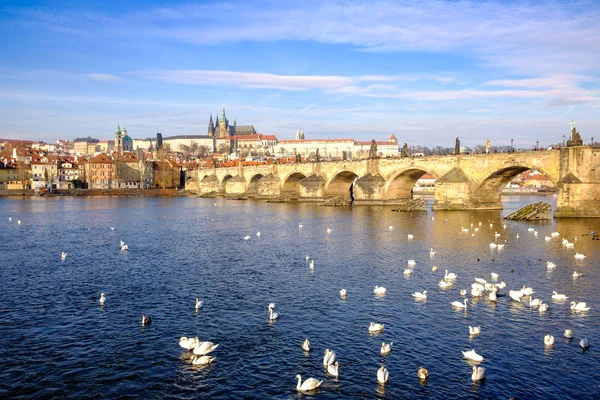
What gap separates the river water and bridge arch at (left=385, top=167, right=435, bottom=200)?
32954 millimetres

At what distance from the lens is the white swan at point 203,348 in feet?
45.5

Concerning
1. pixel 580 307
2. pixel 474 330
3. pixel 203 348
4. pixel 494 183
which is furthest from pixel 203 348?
pixel 494 183

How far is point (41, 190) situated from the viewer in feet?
367

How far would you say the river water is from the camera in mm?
12586

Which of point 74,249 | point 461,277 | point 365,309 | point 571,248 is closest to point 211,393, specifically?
point 365,309

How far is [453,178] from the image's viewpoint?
57.3m

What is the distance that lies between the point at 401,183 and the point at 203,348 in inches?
2306

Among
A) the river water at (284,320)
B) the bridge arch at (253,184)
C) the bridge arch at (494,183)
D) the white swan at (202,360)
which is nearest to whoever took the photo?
the river water at (284,320)

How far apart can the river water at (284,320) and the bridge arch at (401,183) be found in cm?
3295

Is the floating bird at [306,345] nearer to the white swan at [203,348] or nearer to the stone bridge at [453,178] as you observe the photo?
the white swan at [203,348]

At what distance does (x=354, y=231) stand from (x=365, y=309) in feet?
74.8

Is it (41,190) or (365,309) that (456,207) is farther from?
(41,190)

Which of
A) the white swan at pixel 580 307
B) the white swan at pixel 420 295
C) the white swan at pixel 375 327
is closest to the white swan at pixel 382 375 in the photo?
the white swan at pixel 375 327

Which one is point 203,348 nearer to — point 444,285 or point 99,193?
point 444,285
